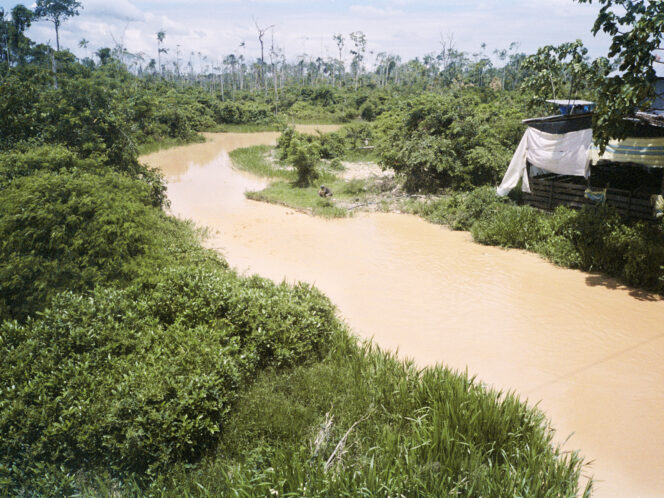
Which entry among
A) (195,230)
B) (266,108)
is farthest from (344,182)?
(266,108)

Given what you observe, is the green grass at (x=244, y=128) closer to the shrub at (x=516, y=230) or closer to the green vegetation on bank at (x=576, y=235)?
the green vegetation on bank at (x=576, y=235)

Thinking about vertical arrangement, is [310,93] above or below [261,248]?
above

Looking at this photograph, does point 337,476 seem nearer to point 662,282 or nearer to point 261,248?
point 662,282

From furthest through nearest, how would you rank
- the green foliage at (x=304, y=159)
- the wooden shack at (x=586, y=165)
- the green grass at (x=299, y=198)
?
the green foliage at (x=304, y=159), the green grass at (x=299, y=198), the wooden shack at (x=586, y=165)

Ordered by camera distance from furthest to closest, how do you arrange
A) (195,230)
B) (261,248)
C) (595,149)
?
(195,230), (261,248), (595,149)

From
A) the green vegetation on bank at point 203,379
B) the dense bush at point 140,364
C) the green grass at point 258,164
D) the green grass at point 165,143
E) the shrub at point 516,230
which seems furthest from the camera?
the green grass at point 165,143

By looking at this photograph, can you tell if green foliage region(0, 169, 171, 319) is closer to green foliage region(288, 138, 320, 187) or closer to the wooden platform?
the wooden platform

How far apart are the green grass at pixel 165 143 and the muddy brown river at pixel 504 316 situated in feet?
50.0

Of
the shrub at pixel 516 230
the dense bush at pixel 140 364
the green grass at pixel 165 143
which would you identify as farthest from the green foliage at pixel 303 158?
the green grass at pixel 165 143

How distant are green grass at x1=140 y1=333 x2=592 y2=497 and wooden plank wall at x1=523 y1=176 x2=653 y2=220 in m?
6.96

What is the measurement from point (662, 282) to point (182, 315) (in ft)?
23.9

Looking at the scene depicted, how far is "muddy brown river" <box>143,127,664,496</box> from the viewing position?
421 centimetres

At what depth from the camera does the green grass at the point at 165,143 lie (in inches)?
977

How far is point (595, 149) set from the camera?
9180mm
